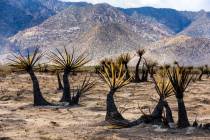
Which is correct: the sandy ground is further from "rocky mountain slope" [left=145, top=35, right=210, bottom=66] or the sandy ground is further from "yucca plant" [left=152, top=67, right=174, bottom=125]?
"rocky mountain slope" [left=145, top=35, right=210, bottom=66]

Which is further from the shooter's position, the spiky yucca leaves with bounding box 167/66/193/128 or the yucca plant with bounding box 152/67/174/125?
the yucca plant with bounding box 152/67/174/125

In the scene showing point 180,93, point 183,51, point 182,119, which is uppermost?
point 183,51

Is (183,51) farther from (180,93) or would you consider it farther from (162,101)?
(180,93)

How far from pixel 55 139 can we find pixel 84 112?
6.22 meters

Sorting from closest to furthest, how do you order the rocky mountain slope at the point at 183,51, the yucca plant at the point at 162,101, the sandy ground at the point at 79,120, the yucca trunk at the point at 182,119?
the sandy ground at the point at 79,120 → the yucca trunk at the point at 182,119 → the yucca plant at the point at 162,101 → the rocky mountain slope at the point at 183,51

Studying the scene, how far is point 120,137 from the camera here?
1138 cm

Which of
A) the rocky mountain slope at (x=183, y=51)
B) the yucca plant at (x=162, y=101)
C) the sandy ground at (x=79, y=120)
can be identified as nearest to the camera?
the sandy ground at (x=79, y=120)

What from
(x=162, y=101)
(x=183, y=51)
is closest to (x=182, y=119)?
(x=162, y=101)

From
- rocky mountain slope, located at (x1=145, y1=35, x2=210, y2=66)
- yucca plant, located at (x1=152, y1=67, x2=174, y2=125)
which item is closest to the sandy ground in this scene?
yucca plant, located at (x1=152, y1=67, x2=174, y2=125)

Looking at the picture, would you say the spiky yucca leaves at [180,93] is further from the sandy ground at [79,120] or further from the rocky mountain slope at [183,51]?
the rocky mountain slope at [183,51]

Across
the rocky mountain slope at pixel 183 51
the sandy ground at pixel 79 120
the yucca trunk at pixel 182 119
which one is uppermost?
the rocky mountain slope at pixel 183 51

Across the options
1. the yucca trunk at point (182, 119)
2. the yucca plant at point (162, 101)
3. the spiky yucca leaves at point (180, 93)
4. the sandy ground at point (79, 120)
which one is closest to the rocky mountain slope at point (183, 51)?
the sandy ground at point (79, 120)

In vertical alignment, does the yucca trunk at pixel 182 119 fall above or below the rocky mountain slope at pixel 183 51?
below

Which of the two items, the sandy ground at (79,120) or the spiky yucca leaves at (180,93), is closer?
the sandy ground at (79,120)
